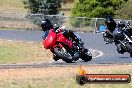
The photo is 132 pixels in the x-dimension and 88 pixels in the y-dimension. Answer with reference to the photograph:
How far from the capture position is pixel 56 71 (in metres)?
40.1

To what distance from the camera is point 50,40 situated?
961cm

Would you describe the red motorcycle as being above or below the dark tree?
above

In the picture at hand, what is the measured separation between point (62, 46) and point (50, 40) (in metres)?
0.56

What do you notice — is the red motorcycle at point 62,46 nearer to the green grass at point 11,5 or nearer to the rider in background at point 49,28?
the rider in background at point 49,28

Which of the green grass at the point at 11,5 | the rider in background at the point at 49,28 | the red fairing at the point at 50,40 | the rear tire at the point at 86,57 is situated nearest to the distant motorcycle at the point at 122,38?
the rear tire at the point at 86,57

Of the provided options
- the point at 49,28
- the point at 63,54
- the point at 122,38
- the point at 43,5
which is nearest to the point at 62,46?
the point at 63,54

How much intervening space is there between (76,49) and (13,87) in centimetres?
1723

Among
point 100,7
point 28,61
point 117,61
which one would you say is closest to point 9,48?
point 28,61

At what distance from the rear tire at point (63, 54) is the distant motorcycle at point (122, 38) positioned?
38.0 inches

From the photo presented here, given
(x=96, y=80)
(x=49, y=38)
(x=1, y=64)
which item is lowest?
(x=1, y=64)

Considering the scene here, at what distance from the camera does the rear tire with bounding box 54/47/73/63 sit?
9688 mm

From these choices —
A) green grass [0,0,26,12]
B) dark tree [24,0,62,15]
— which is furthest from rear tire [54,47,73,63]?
green grass [0,0,26,12]

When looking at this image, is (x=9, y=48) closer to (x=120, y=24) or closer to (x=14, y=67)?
(x=14, y=67)

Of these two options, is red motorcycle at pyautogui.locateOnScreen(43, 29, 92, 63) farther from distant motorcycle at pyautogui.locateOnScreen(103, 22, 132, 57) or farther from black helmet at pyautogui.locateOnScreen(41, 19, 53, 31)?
distant motorcycle at pyautogui.locateOnScreen(103, 22, 132, 57)
